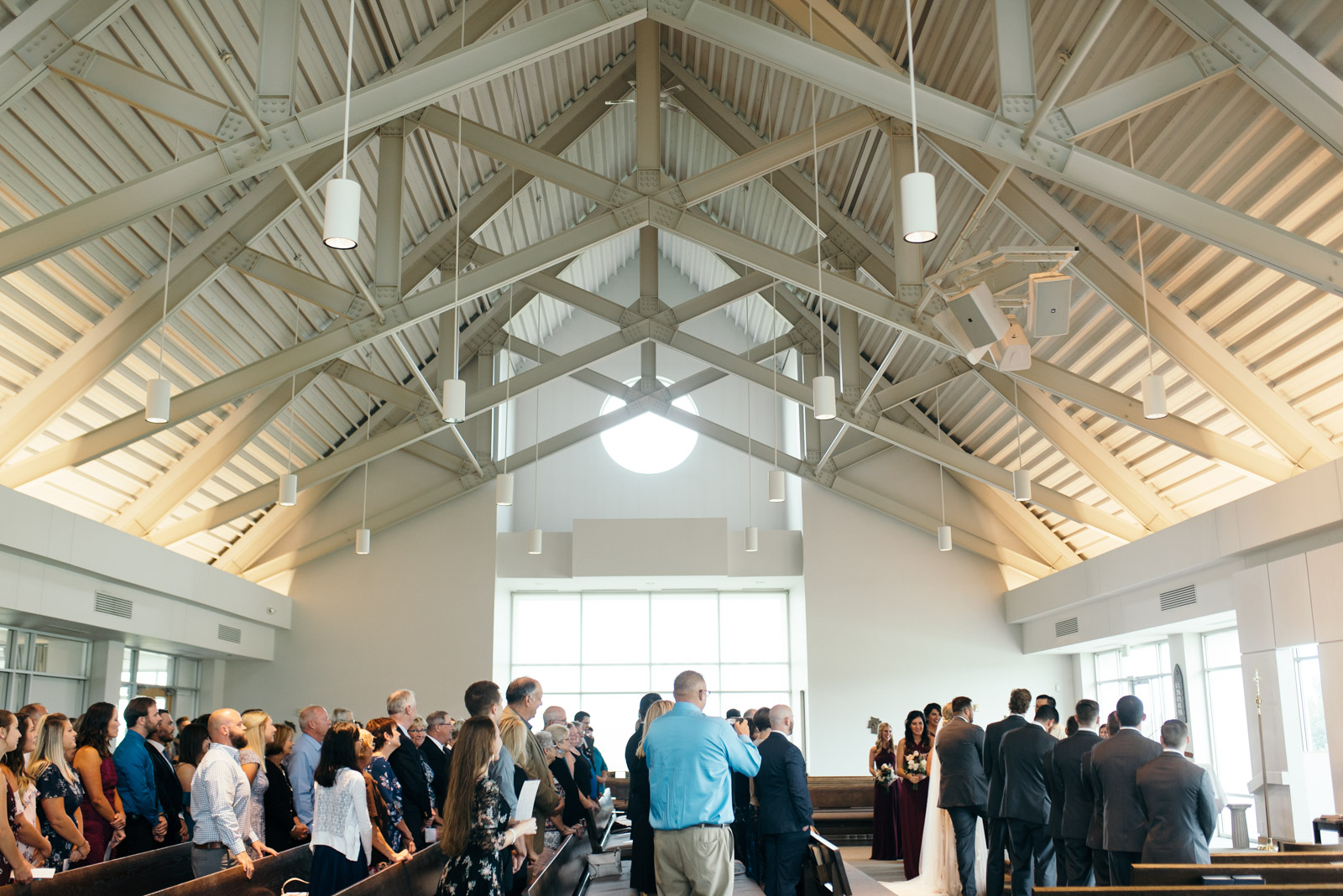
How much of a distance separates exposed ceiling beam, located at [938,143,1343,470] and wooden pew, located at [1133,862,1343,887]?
5.45 metres

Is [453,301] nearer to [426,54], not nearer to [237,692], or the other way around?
[426,54]

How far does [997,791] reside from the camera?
6.93m

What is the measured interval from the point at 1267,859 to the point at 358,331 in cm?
817

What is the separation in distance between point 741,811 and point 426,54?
25.1 feet

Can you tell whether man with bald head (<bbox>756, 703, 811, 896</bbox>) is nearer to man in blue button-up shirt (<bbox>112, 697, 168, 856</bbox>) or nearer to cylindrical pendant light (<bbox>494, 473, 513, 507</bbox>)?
man in blue button-up shirt (<bbox>112, 697, 168, 856</bbox>)

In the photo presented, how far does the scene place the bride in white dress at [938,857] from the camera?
7.73 metres

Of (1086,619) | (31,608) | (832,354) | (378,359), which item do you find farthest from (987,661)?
(31,608)

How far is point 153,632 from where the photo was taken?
1233cm

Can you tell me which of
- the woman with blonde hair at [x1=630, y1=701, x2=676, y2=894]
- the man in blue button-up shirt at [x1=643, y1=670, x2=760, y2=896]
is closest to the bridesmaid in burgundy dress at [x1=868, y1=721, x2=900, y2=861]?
the woman with blonde hair at [x1=630, y1=701, x2=676, y2=894]

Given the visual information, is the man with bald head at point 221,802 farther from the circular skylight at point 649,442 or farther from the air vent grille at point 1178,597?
the circular skylight at point 649,442

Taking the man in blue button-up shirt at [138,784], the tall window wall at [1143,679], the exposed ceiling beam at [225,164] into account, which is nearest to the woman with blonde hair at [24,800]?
the man in blue button-up shirt at [138,784]

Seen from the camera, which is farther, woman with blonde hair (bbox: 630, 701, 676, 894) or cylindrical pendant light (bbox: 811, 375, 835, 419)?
cylindrical pendant light (bbox: 811, 375, 835, 419)

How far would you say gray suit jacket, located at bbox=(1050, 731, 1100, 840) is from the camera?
627cm

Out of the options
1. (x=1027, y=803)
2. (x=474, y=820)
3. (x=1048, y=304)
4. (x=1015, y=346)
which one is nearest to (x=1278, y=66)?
(x=1048, y=304)
